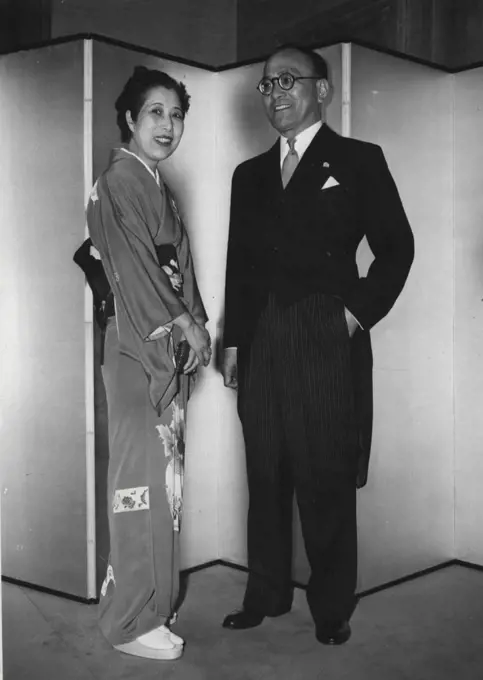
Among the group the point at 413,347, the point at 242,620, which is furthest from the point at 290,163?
the point at 242,620

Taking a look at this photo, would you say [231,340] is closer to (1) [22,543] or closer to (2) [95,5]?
(1) [22,543]

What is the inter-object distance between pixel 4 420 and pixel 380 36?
1.74 metres

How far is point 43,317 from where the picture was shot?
2656 millimetres

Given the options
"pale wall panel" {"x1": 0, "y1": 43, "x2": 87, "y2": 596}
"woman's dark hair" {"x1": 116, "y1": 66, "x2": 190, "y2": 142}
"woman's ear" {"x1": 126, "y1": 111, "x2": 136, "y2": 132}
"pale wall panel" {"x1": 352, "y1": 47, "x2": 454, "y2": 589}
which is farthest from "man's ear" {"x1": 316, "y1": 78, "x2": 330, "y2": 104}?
"pale wall panel" {"x1": 0, "y1": 43, "x2": 87, "y2": 596}

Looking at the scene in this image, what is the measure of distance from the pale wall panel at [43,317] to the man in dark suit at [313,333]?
52cm

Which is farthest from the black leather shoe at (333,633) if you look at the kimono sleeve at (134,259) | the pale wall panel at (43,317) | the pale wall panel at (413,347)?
the kimono sleeve at (134,259)

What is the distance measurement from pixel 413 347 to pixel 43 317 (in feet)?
3.89

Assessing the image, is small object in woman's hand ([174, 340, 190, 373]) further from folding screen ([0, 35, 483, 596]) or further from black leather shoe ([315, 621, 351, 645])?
black leather shoe ([315, 621, 351, 645])

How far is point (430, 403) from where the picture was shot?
293cm

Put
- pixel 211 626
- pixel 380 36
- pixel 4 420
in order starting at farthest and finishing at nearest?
1. pixel 380 36
2. pixel 4 420
3. pixel 211 626

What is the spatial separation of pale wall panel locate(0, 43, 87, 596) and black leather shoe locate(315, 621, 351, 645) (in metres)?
0.73

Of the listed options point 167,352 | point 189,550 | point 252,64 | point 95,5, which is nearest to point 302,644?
point 189,550

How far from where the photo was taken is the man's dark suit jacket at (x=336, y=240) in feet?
8.05

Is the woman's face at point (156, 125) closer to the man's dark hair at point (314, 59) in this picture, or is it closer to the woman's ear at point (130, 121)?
the woman's ear at point (130, 121)
